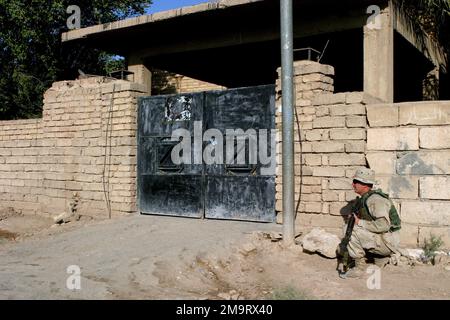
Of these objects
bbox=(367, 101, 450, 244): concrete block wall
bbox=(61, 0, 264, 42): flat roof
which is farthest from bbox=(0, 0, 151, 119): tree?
bbox=(367, 101, 450, 244): concrete block wall

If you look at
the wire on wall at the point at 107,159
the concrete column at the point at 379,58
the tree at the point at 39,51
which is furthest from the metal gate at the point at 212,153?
the tree at the point at 39,51

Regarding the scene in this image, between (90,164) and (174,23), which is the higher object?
(174,23)

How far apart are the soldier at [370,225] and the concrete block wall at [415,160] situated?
2.07 feet

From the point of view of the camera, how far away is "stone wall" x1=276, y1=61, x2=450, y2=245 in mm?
5613

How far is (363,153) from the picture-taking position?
5934mm

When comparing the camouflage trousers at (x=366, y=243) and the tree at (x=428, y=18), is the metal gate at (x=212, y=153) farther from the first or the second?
the tree at (x=428, y=18)

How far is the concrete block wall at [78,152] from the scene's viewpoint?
803 centimetres

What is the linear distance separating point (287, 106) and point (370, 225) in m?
1.66

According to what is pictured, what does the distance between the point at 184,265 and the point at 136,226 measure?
6.67 ft

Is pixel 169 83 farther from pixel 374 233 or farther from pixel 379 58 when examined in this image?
pixel 374 233

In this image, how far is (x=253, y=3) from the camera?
7242 mm
